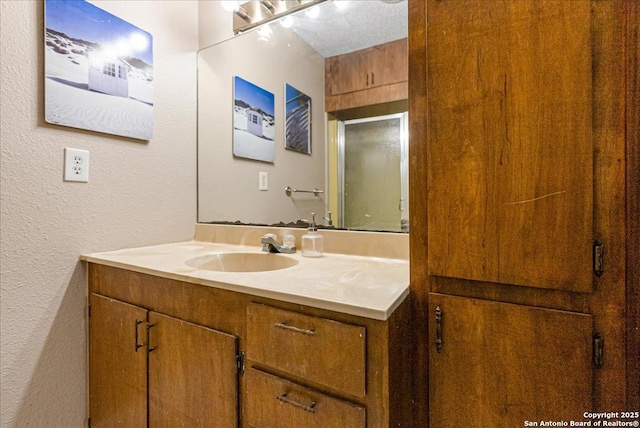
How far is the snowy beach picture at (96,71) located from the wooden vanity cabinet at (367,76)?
804mm

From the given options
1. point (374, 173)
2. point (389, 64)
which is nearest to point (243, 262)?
point (374, 173)

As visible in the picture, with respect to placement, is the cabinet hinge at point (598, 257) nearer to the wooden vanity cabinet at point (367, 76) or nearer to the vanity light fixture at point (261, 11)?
the wooden vanity cabinet at point (367, 76)

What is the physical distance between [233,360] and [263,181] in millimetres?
898

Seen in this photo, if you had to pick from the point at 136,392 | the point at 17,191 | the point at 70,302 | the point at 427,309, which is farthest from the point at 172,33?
the point at 427,309

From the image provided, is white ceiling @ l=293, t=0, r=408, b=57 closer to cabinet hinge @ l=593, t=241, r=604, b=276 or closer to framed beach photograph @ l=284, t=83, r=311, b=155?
framed beach photograph @ l=284, t=83, r=311, b=155

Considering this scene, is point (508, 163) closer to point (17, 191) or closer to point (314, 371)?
point (314, 371)

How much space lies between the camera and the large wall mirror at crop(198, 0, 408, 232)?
3.93 feet

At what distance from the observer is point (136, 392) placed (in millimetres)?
1067

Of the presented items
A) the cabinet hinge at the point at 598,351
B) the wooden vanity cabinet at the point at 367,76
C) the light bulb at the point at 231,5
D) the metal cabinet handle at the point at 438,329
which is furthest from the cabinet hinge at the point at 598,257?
the light bulb at the point at 231,5

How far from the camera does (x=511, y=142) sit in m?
0.67

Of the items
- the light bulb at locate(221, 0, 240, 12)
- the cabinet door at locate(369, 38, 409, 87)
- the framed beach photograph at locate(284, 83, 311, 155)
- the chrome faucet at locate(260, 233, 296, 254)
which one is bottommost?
the chrome faucet at locate(260, 233, 296, 254)

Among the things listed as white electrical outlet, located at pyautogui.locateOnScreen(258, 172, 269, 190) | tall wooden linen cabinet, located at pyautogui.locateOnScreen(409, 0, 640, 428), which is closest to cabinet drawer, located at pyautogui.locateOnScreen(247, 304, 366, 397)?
tall wooden linen cabinet, located at pyautogui.locateOnScreen(409, 0, 640, 428)

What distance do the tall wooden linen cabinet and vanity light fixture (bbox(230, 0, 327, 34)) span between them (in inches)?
32.8

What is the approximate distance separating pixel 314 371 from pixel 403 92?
38.5 inches
